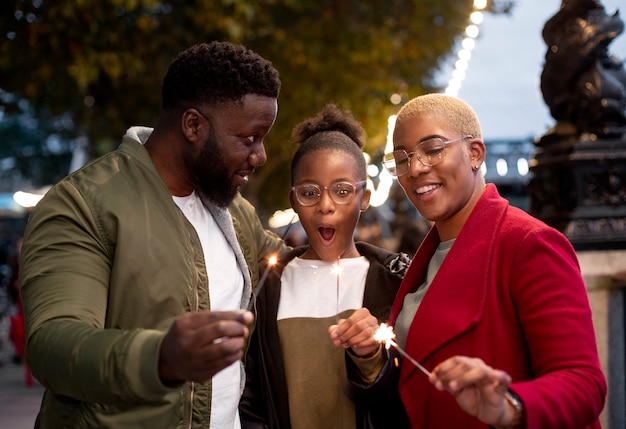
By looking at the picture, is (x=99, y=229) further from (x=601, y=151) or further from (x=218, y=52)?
(x=601, y=151)

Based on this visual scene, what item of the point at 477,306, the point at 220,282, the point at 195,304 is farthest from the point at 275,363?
the point at 477,306

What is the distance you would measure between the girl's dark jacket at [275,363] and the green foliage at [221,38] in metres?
6.84

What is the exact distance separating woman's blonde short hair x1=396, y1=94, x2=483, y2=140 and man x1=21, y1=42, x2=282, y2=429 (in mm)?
584

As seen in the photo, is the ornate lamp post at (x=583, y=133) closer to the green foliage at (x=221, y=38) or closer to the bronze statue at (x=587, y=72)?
the bronze statue at (x=587, y=72)

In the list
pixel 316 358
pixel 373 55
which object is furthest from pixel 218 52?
pixel 373 55

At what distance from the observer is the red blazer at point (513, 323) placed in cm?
246

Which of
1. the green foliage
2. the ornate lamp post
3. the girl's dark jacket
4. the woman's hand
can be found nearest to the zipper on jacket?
the girl's dark jacket

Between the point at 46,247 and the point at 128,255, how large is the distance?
29 centimetres

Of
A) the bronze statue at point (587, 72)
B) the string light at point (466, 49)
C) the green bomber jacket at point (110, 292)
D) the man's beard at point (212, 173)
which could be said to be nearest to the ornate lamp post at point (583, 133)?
the bronze statue at point (587, 72)

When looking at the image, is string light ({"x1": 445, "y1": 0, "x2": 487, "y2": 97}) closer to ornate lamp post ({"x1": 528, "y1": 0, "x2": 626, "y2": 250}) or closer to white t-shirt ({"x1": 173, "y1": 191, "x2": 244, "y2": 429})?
ornate lamp post ({"x1": 528, "y1": 0, "x2": 626, "y2": 250})

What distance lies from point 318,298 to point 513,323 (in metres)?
1.17

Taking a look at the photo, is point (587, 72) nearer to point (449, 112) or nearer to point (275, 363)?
point (449, 112)

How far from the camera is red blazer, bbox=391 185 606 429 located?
2.46 metres

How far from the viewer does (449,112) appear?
3.04 meters
